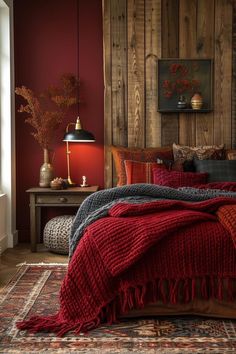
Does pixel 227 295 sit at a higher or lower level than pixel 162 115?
lower

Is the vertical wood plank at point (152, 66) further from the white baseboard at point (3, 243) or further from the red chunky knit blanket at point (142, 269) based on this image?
the red chunky knit blanket at point (142, 269)

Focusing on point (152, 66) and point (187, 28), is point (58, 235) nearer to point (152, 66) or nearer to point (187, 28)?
point (152, 66)

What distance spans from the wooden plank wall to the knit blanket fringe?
248 cm

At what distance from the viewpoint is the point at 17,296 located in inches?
125

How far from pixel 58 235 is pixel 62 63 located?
1793mm

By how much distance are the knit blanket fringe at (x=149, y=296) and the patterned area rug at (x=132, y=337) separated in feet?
0.19

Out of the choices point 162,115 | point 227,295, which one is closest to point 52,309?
point 227,295

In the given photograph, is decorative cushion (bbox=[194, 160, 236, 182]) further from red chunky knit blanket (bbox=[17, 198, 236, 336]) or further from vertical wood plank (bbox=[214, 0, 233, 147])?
red chunky knit blanket (bbox=[17, 198, 236, 336])

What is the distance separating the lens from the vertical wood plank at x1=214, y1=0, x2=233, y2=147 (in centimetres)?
487

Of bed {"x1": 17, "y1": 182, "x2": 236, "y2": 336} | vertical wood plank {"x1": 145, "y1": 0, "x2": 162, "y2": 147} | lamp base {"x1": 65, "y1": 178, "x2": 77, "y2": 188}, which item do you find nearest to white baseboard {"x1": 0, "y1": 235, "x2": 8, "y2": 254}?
lamp base {"x1": 65, "y1": 178, "x2": 77, "y2": 188}

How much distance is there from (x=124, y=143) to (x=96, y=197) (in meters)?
1.82

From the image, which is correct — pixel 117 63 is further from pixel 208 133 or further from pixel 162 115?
pixel 208 133

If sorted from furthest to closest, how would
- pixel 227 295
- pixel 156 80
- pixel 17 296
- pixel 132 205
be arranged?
pixel 156 80
pixel 17 296
pixel 132 205
pixel 227 295

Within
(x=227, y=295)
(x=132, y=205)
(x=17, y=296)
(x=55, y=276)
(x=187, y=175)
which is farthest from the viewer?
(x=187, y=175)
